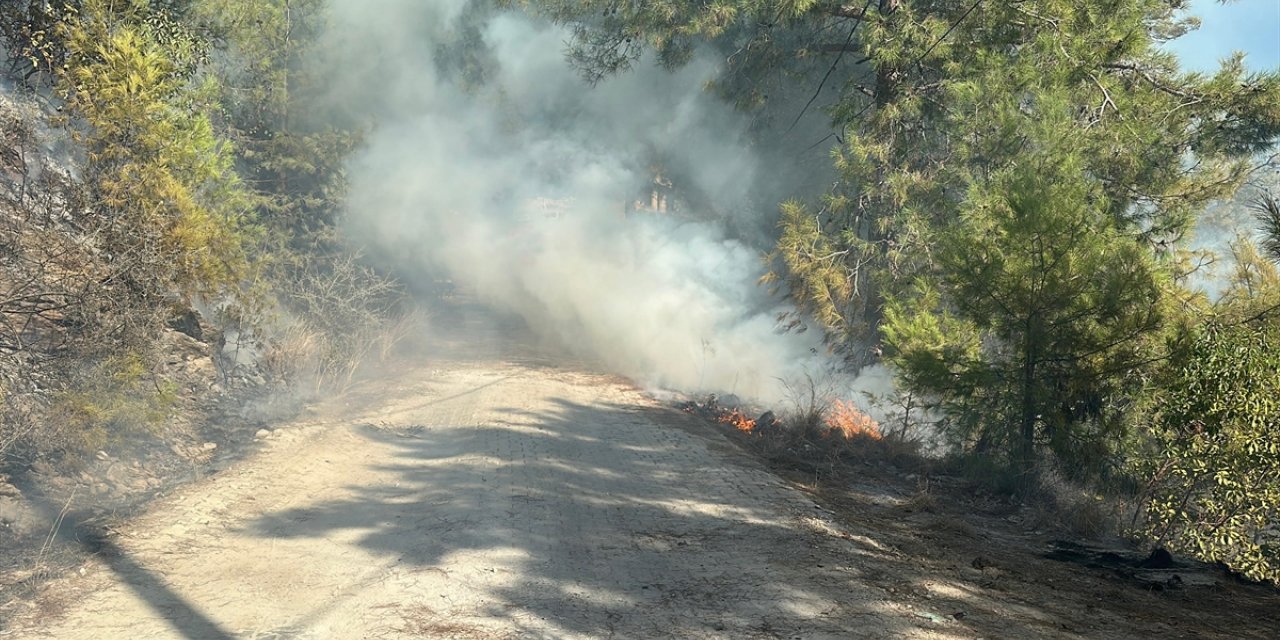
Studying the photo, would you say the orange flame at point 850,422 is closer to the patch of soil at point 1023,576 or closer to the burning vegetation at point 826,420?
the burning vegetation at point 826,420

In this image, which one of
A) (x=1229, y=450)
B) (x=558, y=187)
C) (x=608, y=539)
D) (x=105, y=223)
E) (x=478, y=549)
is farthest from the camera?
(x=558, y=187)

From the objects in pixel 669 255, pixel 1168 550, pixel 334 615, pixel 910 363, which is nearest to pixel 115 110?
pixel 334 615

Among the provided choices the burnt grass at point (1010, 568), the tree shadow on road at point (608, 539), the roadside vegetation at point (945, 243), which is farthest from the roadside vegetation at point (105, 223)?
the burnt grass at point (1010, 568)

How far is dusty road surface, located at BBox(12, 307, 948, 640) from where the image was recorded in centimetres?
565

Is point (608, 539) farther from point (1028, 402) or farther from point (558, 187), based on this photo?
point (558, 187)

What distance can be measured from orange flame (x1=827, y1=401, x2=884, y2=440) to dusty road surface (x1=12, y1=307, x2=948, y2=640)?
2.07 meters

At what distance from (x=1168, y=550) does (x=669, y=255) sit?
471 inches

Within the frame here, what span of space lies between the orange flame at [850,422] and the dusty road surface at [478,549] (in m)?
2.07

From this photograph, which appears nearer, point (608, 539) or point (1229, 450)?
point (1229, 450)

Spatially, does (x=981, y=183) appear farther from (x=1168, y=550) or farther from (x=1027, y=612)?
(x=1027, y=612)

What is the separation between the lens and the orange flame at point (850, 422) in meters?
12.6

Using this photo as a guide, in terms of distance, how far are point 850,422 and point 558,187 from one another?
10.2m

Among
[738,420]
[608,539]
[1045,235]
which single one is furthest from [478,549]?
[738,420]

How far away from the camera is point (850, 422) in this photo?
12984 millimetres
